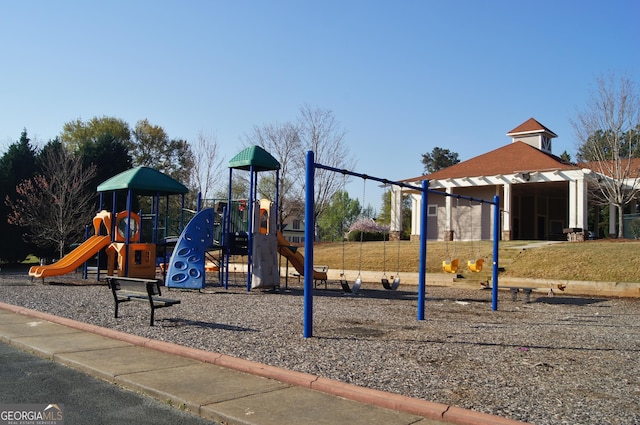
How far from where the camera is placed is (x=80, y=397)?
615cm

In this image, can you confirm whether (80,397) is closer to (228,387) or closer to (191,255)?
(228,387)

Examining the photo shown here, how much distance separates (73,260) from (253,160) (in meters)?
7.92

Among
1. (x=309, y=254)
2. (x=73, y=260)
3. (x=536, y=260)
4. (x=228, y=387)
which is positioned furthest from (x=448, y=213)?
(x=228, y=387)

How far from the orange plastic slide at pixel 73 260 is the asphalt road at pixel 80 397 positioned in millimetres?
13715

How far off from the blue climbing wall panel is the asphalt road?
10.3 metres

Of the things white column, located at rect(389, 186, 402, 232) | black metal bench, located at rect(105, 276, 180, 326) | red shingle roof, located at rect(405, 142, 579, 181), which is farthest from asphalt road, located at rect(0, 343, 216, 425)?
red shingle roof, located at rect(405, 142, 579, 181)

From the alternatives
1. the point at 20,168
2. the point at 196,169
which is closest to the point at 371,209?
the point at 196,169

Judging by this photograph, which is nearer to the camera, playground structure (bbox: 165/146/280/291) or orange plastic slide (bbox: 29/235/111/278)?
playground structure (bbox: 165/146/280/291)

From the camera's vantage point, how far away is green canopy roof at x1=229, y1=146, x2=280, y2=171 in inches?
771

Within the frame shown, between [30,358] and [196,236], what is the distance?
10.4m

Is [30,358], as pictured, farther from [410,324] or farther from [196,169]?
[196,169]

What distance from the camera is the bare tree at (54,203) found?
1211 inches

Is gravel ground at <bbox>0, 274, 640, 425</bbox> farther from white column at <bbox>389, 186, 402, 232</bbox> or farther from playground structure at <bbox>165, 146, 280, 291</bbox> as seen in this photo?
white column at <bbox>389, 186, 402, 232</bbox>

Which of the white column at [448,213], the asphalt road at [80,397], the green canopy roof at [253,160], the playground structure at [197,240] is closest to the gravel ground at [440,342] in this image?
the playground structure at [197,240]
